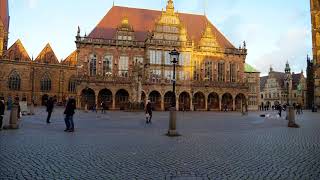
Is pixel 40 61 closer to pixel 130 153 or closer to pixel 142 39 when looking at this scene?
pixel 142 39

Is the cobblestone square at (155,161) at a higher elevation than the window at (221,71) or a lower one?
lower

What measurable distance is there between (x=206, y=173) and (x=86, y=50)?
45075 mm

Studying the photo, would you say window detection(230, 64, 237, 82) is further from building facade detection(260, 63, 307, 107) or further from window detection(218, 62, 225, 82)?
building facade detection(260, 63, 307, 107)

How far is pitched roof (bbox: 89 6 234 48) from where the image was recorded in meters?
51.0

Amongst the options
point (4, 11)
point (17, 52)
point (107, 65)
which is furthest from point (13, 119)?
point (4, 11)

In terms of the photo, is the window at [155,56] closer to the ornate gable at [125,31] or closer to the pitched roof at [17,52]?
the ornate gable at [125,31]

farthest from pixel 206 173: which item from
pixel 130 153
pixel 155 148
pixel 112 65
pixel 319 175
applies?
pixel 112 65

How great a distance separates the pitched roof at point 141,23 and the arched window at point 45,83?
2133cm

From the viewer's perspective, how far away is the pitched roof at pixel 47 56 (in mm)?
67500

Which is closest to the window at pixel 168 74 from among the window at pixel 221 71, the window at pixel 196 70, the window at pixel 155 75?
the window at pixel 155 75

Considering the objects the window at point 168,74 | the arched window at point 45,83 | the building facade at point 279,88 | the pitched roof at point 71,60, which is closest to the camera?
the window at point 168,74

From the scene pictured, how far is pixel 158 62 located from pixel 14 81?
105ft

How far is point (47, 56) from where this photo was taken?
68562 millimetres

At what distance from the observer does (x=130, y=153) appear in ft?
24.5
